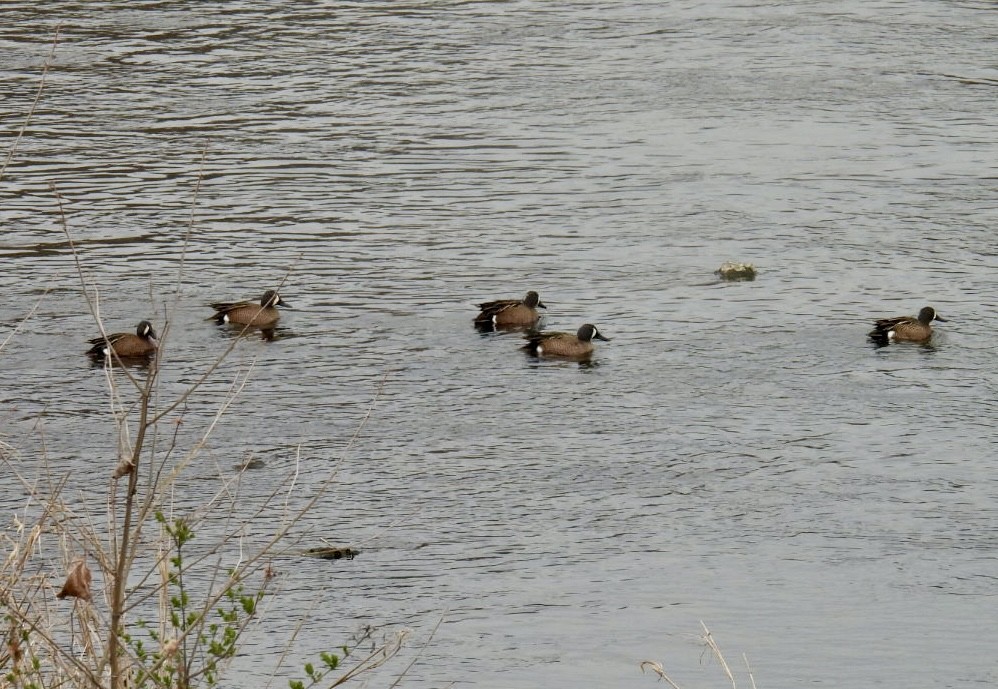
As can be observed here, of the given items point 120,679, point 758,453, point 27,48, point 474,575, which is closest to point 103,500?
point 474,575

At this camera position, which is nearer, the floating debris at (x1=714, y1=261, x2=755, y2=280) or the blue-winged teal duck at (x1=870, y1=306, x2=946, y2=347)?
the blue-winged teal duck at (x1=870, y1=306, x2=946, y2=347)

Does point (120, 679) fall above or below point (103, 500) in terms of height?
above

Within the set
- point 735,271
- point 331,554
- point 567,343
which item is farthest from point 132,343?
point 735,271

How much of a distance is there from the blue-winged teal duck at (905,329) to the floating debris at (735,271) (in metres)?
1.74

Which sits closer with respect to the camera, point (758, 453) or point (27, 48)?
point (758, 453)

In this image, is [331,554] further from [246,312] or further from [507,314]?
[507,314]

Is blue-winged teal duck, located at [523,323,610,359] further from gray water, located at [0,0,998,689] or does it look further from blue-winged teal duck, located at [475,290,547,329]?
blue-winged teal duck, located at [475,290,547,329]

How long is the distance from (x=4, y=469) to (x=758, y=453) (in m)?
5.33

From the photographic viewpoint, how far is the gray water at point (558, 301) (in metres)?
10.7

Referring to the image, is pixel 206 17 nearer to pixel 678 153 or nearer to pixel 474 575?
pixel 678 153

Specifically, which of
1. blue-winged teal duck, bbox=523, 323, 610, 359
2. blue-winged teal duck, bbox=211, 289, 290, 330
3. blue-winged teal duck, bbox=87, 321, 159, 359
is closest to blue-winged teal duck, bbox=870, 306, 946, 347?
blue-winged teal duck, bbox=523, 323, 610, 359

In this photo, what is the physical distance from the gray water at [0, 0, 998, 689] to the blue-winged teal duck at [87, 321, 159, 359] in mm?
209

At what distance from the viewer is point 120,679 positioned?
6238 mm

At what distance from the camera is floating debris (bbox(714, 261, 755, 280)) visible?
17.5 meters
